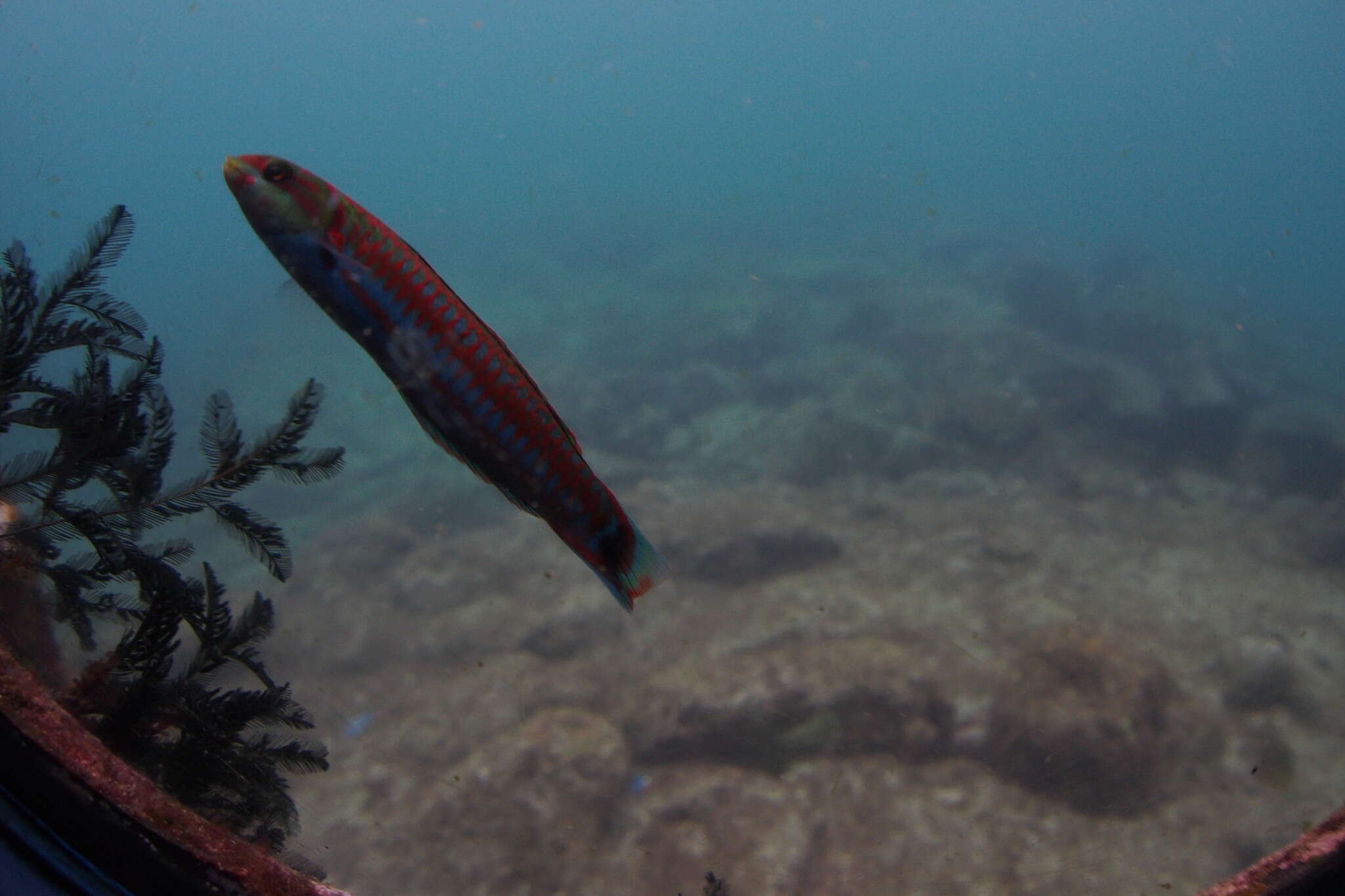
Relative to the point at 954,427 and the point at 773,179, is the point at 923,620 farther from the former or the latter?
the point at 773,179

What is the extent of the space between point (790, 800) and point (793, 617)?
3251 millimetres

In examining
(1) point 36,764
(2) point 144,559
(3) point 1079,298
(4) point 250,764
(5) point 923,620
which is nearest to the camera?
(1) point 36,764

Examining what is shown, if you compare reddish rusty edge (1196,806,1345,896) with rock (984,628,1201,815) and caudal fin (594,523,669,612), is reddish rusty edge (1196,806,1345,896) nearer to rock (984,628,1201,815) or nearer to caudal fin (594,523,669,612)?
caudal fin (594,523,669,612)

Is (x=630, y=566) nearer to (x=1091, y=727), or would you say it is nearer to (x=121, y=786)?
(x=121, y=786)

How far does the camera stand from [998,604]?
378 inches

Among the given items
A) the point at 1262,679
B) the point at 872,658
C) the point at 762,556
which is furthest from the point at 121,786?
the point at 1262,679

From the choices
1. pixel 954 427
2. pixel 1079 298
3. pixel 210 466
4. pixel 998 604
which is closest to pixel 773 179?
pixel 1079 298

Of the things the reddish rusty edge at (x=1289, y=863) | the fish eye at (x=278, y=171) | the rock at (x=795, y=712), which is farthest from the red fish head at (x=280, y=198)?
the rock at (x=795, y=712)

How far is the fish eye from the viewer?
1484mm

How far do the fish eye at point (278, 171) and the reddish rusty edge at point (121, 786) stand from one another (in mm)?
1450

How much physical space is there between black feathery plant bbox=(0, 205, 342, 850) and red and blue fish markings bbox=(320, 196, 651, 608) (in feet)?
6.11

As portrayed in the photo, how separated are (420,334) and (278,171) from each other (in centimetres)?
49

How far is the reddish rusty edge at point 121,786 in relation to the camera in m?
1.62

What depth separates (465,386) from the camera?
151 centimetres
